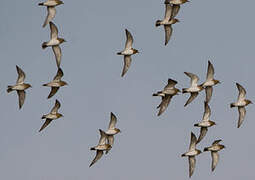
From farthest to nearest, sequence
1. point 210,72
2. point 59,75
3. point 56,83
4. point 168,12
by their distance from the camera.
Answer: point 210,72, point 168,12, point 59,75, point 56,83

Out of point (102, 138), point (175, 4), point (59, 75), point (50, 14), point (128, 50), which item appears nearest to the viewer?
point (50, 14)

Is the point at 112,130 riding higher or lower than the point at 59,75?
lower

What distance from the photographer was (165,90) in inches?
3610

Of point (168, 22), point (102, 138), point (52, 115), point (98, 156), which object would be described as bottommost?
point (98, 156)

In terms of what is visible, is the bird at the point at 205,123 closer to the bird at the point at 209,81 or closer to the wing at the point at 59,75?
the bird at the point at 209,81

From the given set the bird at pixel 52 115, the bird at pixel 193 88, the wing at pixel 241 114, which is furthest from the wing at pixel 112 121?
the wing at pixel 241 114

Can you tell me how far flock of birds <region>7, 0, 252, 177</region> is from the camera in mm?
88938

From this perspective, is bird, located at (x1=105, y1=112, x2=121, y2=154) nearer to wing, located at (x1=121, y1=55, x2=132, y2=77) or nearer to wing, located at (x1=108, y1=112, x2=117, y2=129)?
wing, located at (x1=108, y1=112, x2=117, y2=129)

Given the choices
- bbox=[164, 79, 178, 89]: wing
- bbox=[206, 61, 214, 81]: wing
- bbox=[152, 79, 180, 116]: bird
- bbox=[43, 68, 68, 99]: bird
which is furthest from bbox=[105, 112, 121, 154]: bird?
bbox=[206, 61, 214, 81]: wing

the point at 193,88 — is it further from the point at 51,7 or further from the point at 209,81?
the point at 51,7

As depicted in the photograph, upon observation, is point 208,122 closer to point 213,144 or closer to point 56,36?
point 213,144

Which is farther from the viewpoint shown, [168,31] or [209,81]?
[209,81]

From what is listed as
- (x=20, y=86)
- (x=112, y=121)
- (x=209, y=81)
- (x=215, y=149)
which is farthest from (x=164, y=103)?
(x=20, y=86)

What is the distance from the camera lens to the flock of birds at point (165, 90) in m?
88.9
